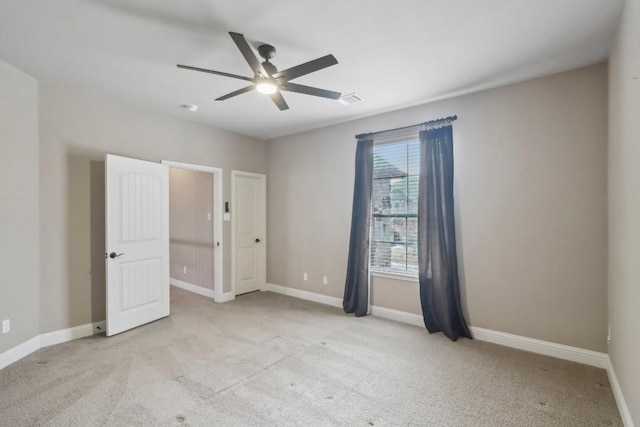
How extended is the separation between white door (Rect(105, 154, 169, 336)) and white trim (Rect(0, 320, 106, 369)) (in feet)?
0.87

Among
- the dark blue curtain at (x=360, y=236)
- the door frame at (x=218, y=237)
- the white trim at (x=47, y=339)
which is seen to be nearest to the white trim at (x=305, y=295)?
the dark blue curtain at (x=360, y=236)

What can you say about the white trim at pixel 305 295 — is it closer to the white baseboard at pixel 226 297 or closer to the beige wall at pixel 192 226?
the white baseboard at pixel 226 297

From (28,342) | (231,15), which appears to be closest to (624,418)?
(231,15)

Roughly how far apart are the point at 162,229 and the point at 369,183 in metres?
2.86

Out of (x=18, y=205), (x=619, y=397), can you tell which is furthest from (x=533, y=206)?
(x=18, y=205)

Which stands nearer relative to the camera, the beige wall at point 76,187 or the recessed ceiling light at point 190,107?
the beige wall at point 76,187

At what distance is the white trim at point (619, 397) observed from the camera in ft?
6.15

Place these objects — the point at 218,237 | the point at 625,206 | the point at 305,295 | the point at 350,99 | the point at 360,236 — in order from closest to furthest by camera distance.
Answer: the point at 625,206 < the point at 350,99 < the point at 360,236 < the point at 218,237 < the point at 305,295

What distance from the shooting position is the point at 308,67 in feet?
6.98

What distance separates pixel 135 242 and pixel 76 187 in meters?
0.86

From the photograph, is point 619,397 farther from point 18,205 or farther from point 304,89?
point 18,205

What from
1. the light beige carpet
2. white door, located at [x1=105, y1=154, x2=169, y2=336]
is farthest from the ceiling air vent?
the light beige carpet

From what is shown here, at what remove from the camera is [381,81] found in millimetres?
3074

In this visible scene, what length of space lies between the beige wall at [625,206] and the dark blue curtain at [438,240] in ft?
4.16
